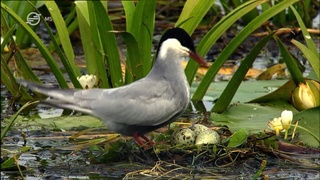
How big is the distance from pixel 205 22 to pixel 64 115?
11.3 ft

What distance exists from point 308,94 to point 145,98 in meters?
1.47

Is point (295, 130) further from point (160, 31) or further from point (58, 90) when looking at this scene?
point (160, 31)

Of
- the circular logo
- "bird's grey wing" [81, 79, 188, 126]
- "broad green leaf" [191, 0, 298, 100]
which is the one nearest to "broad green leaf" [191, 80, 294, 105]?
"broad green leaf" [191, 0, 298, 100]

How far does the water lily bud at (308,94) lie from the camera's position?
5.93 metres

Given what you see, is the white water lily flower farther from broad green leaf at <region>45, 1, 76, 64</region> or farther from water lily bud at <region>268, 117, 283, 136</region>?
water lily bud at <region>268, 117, 283, 136</region>

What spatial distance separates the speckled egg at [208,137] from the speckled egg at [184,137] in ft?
0.12

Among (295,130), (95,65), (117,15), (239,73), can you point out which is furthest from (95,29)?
(117,15)

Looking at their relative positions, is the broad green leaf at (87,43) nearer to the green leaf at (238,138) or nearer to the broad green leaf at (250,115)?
the broad green leaf at (250,115)

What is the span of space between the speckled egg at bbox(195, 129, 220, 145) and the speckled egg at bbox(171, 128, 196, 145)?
1.4 inches

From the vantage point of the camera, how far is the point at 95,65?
661 centimetres

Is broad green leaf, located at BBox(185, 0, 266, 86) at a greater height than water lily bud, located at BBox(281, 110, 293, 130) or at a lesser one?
greater

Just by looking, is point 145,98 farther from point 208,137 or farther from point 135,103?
point 208,137

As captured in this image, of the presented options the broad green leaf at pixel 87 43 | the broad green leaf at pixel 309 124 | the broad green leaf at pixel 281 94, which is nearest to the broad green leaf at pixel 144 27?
the broad green leaf at pixel 87 43

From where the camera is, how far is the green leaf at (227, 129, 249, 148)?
5199 millimetres
